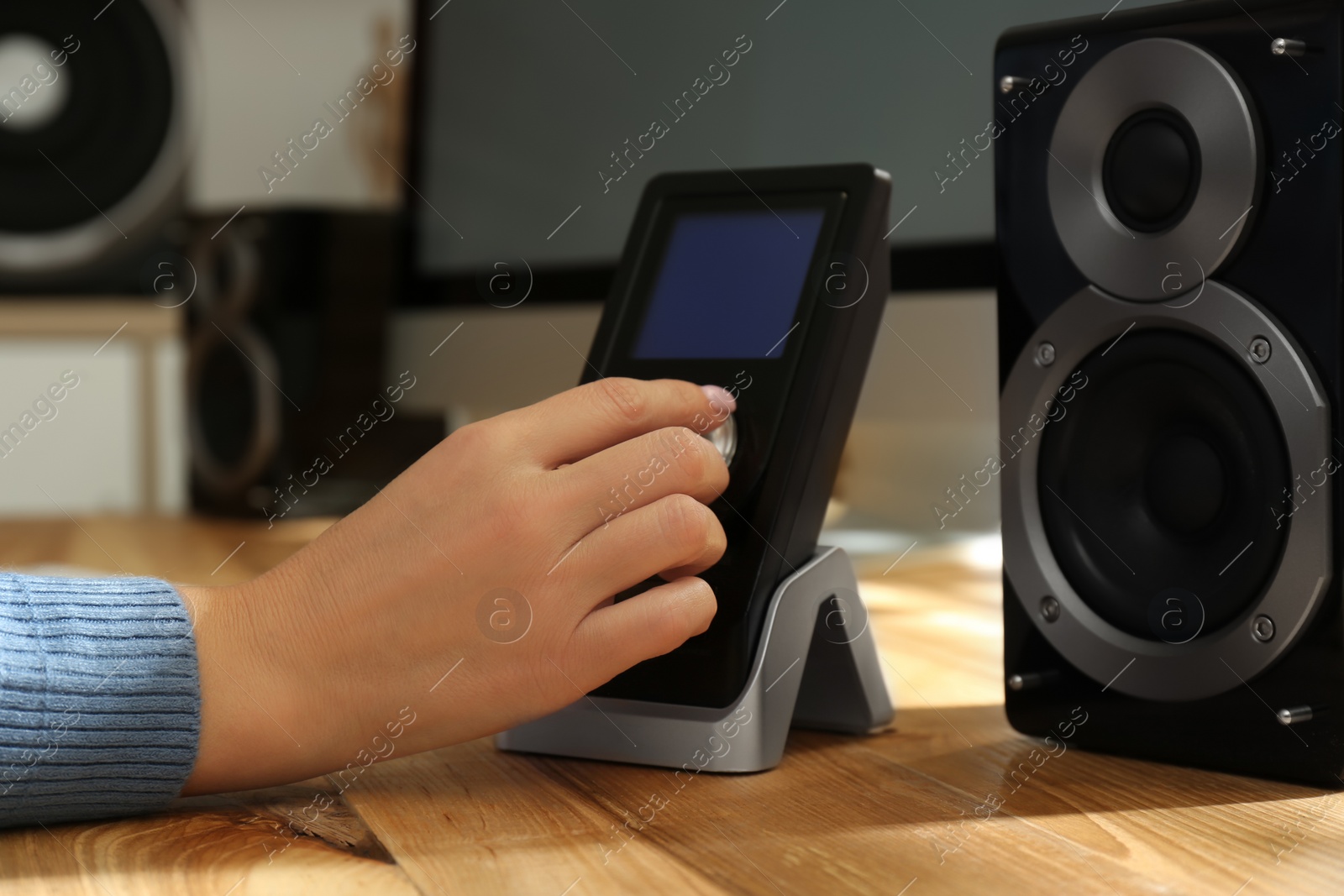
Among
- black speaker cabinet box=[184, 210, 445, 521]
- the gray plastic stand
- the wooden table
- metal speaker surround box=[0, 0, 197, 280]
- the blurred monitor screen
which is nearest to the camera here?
the wooden table

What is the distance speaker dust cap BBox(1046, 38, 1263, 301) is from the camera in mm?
428

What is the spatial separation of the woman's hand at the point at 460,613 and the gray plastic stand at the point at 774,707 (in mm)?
38

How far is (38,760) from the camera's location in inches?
15.3

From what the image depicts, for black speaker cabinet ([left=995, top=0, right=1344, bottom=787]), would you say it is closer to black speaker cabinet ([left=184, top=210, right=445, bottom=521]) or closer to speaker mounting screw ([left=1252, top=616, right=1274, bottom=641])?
speaker mounting screw ([left=1252, top=616, right=1274, bottom=641])

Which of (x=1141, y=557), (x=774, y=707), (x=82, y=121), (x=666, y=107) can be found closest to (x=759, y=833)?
(x=774, y=707)

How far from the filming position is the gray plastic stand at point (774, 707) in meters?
0.45

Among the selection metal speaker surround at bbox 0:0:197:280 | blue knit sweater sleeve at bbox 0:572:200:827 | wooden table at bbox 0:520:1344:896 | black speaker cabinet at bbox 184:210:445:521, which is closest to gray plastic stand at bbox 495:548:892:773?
wooden table at bbox 0:520:1344:896

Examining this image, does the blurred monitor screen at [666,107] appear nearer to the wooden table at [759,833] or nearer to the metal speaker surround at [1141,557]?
the metal speaker surround at [1141,557]

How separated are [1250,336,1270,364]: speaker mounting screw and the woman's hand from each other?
20 cm

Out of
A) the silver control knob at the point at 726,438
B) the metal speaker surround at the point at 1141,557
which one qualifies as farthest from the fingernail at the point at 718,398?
the metal speaker surround at the point at 1141,557

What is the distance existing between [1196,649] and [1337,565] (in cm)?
6

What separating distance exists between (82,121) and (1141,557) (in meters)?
2.09

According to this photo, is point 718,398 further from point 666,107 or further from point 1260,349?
point 666,107

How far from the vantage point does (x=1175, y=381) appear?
1.51ft
